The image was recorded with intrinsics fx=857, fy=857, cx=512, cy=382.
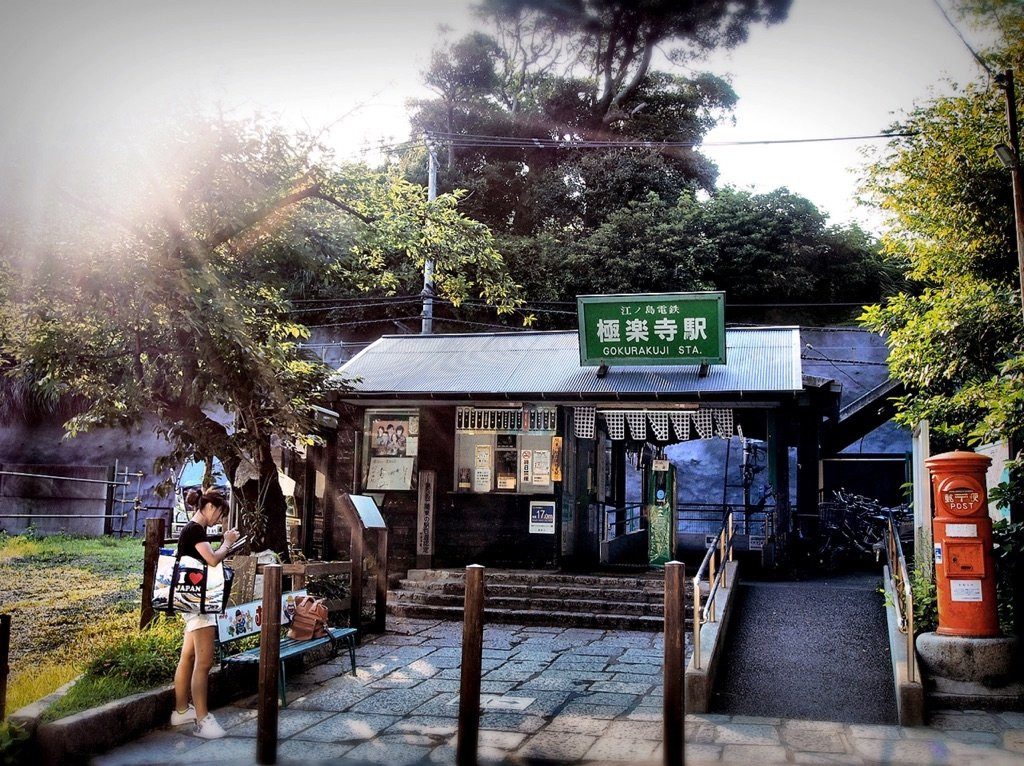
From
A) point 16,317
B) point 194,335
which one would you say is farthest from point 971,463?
point 16,317

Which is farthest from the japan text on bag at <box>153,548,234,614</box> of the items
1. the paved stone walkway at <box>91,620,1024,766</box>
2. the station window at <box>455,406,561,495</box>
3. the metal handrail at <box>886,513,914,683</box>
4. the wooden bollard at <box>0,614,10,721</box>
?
the station window at <box>455,406,561,495</box>

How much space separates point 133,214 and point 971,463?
8.65m

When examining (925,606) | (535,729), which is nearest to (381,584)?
(535,729)

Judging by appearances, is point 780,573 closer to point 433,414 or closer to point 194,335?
point 433,414

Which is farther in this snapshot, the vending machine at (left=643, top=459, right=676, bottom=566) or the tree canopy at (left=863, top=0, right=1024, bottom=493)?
the vending machine at (left=643, top=459, right=676, bottom=566)

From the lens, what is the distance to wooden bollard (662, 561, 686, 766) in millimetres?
5738

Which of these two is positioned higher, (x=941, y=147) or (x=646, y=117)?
(x=646, y=117)

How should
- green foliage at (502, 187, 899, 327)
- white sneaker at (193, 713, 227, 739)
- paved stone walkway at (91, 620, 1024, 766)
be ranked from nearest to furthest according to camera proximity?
paved stone walkway at (91, 620, 1024, 766) < white sneaker at (193, 713, 227, 739) < green foliage at (502, 187, 899, 327)

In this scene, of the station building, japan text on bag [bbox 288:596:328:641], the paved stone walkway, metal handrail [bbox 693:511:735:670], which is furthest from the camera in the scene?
the station building

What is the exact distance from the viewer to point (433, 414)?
1478 cm

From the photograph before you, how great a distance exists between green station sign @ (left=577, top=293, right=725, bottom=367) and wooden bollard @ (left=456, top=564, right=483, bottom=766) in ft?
26.6

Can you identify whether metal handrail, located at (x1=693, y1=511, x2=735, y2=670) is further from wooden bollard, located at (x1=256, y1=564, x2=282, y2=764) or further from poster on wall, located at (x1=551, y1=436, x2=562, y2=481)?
wooden bollard, located at (x1=256, y1=564, x2=282, y2=764)

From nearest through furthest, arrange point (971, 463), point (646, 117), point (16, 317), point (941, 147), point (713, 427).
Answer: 1. point (971, 463)
2. point (941, 147)
3. point (16, 317)
4. point (713, 427)
5. point (646, 117)

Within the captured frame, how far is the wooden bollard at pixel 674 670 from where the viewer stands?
5.74 meters
